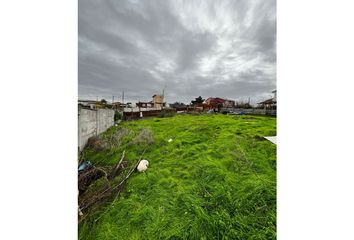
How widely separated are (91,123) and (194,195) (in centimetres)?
156

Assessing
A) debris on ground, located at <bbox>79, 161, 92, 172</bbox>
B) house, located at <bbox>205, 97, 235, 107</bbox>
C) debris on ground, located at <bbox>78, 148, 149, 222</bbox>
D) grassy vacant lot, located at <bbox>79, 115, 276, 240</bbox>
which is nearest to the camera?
grassy vacant lot, located at <bbox>79, 115, 276, 240</bbox>

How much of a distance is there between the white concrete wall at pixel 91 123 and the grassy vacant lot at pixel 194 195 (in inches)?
8.7

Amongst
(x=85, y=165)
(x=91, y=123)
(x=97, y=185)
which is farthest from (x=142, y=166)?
(x=91, y=123)

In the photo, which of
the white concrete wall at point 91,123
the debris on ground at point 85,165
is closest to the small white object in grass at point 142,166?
the debris on ground at point 85,165

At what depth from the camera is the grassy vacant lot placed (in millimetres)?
910

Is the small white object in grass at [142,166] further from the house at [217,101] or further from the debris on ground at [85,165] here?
the house at [217,101]

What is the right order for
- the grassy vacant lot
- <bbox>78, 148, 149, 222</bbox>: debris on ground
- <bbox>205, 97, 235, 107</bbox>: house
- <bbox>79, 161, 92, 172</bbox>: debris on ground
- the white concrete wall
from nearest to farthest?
the grassy vacant lot, <bbox>78, 148, 149, 222</bbox>: debris on ground, <bbox>79, 161, 92, 172</bbox>: debris on ground, the white concrete wall, <bbox>205, 97, 235, 107</bbox>: house

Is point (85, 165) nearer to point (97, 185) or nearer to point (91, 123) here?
Answer: point (97, 185)

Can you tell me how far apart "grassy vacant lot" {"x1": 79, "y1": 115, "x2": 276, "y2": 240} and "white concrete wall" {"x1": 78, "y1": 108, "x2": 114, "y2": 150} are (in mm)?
221

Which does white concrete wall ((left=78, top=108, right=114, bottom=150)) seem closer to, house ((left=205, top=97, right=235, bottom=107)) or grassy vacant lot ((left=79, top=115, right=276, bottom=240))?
grassy vacant lot ((left=79, top=115, right=276, bottom=240))

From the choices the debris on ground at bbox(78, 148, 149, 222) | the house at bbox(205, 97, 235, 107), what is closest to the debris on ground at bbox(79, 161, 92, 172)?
the debris on ground at bbox(78, 148, 149, 222)
